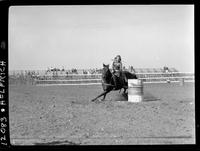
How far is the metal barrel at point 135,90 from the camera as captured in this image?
290 cm

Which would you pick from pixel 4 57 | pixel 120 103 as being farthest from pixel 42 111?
pixel 120 103

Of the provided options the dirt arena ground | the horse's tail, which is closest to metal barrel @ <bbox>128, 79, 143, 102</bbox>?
the horse's tail

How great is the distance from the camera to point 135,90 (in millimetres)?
2861

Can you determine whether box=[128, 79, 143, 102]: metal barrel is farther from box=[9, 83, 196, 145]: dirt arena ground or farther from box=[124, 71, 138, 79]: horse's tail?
box=[9, 83, 196, 145]: dirt arena ground

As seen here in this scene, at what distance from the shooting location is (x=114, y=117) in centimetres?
253

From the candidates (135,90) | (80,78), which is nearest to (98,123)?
(80,78)

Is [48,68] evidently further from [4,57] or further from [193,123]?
[193,123]

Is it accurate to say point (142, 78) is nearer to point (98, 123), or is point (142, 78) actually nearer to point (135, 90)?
point (135, 90)

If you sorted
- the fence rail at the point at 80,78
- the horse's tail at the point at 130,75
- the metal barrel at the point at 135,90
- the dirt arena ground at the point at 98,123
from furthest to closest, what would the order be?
1. the metal barrel at the point at 135,90
2. the horse's tail at the point at 130,75
3. the fence rail at the point at 80,78
4. the dirt arena ground at the point at 98,123

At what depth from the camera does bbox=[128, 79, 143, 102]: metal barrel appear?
290 centimetres

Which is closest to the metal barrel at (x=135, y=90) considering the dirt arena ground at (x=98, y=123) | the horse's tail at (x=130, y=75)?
the horse's tail at (x=130, y=75)

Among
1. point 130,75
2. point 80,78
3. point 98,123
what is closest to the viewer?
point 98,123

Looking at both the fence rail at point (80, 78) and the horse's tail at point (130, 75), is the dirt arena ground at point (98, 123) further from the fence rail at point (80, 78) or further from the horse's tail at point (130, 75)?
the horse's tail at point (130, 75)
